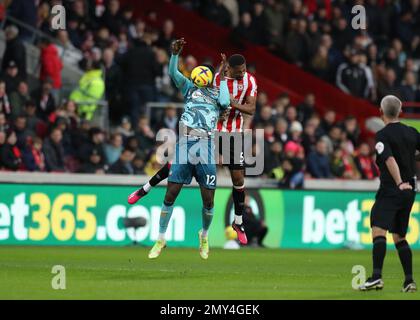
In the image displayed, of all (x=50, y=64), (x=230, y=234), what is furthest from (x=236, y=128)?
(x=50, y=64)

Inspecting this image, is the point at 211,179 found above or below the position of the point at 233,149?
below

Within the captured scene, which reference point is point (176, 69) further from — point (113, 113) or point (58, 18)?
point (113, 113)

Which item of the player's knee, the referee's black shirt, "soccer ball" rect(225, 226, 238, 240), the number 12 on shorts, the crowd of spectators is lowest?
"soccer ball" rect(225, 226, 238, 240)

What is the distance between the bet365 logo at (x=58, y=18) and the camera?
27141mm

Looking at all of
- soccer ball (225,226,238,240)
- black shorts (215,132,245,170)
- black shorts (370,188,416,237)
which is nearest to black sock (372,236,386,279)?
black shorts (370,188,416,237)

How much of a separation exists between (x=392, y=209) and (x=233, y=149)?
4716 mm

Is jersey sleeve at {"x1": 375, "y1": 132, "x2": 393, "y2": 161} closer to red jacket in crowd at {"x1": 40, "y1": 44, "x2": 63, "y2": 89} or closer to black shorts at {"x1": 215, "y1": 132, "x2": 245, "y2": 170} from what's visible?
black shorts at {"x1": 215, "y1": 132, "x2": 245, "y2": 170}

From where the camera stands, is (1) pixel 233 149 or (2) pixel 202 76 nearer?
(2) pixel 202 76

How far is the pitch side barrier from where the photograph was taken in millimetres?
23625

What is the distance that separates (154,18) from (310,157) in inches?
262

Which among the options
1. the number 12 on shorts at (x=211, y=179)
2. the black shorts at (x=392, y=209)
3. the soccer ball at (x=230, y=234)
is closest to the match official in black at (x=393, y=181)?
the black shorts at (x=392, y=209)

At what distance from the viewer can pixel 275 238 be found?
83.9ft

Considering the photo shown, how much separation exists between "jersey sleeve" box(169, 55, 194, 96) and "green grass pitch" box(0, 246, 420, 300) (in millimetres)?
2727

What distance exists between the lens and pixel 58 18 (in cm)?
2744
